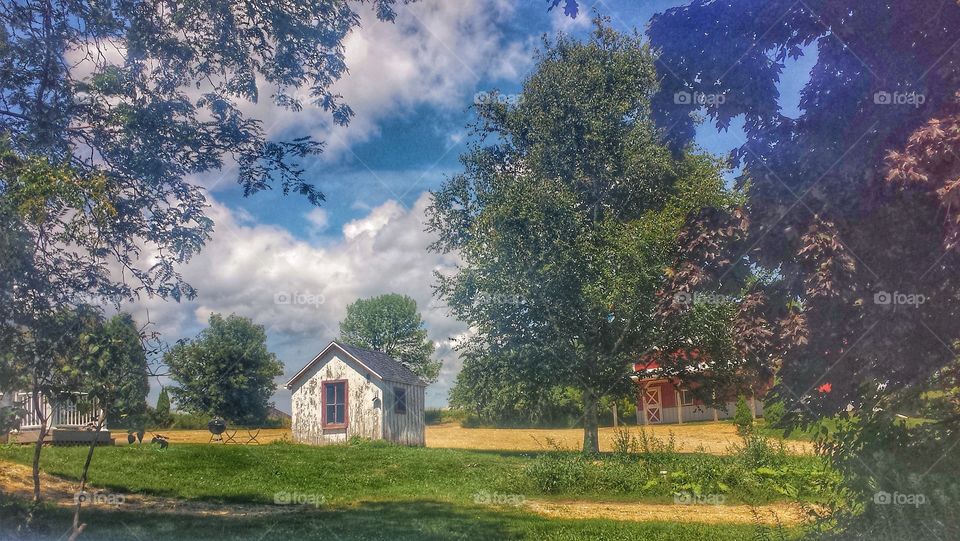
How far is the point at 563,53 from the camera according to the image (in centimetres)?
2927

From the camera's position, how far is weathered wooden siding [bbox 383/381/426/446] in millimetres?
33031

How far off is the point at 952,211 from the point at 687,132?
2.98 metres

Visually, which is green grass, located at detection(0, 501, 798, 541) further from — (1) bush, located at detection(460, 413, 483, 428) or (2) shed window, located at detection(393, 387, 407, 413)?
(1) bush, located at detection(460, 413, 483, 428)

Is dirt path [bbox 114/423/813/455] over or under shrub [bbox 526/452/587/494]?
→ under

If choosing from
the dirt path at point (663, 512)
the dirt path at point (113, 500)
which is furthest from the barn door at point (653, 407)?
the dirt path at point (113, 500)

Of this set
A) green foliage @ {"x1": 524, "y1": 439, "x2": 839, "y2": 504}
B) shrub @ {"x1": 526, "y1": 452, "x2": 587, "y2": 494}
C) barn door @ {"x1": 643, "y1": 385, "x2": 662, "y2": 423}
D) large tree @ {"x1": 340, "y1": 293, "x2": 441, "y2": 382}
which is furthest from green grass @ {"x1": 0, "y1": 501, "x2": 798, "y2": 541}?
large tree @ {"x1": 340, "y1": 293, "x2": 441, "y2": 382}

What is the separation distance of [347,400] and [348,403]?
14 centimetres

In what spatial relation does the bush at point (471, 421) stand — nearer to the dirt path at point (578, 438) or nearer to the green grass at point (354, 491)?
the dirt path at point (578, 438)

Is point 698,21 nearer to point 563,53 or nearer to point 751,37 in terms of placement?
point 751,37

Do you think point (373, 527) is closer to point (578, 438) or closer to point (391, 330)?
point (578, 438)

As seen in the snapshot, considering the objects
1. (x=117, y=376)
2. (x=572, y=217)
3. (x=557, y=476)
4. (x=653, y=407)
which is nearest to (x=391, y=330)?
(x=653, y=407)

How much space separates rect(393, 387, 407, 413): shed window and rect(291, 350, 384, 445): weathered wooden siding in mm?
1206

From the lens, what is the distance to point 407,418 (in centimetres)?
3516

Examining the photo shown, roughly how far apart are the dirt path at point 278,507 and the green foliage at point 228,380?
43.2 m
